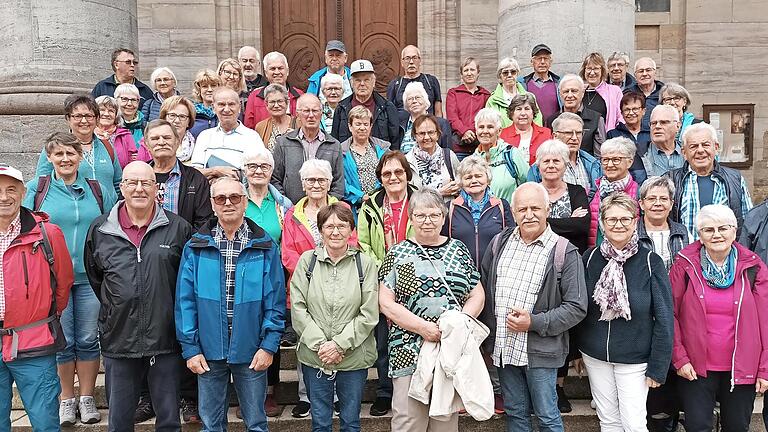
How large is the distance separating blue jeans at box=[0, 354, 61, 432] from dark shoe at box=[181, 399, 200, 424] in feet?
2.83

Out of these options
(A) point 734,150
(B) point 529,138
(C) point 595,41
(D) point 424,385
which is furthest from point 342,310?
(A) point 734,150

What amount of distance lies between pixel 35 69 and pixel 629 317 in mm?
6070

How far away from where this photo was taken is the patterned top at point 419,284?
404 centimetres

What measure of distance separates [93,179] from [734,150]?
365 inches

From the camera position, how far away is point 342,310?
13.6ft

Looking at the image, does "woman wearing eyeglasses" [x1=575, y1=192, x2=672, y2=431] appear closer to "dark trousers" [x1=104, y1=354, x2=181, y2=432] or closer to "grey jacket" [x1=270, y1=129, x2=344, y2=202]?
"grey jacket" [x1=270, y1=129, x2=344, y2=202]

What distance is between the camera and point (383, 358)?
4.80 metres

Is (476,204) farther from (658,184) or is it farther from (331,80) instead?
(331,80)

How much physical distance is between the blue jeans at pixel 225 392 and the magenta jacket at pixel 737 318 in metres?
2.61

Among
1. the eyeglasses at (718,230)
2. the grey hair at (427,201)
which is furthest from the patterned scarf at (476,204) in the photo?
the eyeglasses at (718,230)

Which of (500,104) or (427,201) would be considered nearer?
(427,201)

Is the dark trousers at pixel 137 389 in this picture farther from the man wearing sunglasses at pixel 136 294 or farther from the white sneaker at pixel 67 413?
the white sneaker at pixel 67 413

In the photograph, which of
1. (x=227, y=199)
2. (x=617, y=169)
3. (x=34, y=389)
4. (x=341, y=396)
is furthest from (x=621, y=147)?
(x=34, y=389)

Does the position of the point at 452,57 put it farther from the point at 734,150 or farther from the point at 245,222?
the point at 245,222
